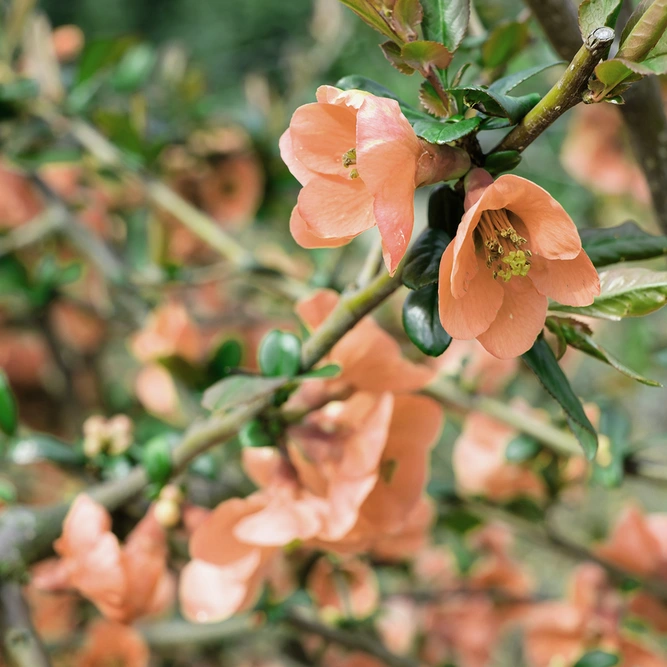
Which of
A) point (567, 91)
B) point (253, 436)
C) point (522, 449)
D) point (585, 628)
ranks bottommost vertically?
point (585, 628)

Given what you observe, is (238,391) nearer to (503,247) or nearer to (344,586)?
(503,247)

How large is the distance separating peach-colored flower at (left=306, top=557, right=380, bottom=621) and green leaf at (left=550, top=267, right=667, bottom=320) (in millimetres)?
552

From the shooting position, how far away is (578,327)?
352 millimetres

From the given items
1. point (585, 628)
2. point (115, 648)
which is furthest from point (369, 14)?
point (585, 628)

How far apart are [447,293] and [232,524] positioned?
268 mm

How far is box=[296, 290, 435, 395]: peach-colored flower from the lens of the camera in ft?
1.45

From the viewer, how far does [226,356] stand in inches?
28.0

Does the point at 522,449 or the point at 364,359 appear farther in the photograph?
the point at 522,449

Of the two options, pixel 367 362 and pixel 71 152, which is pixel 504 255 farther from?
pixel 71 152

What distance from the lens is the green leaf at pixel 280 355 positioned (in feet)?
1.37

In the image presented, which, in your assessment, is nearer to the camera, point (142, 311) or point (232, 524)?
point (232, 524)

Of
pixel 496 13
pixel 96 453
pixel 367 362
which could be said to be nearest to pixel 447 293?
pixel 367 362

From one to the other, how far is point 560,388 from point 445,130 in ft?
0.45

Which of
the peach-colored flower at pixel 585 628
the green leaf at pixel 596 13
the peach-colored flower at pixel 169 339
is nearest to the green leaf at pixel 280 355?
the green leaf at pixel 596 13
